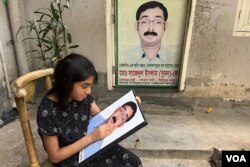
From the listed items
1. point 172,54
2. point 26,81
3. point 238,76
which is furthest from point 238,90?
point 26,81

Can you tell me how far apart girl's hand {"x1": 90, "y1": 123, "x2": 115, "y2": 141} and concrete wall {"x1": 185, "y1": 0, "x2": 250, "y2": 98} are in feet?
5.99

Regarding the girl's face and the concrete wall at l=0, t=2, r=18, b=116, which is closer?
the girl's face

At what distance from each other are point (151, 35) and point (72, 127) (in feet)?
5.65

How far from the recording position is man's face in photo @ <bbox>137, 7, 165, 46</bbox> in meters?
2.90

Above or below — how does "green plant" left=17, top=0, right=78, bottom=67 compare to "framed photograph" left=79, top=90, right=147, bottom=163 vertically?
above

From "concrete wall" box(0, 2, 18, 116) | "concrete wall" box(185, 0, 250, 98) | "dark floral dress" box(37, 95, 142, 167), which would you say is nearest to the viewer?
"dark floral dress" box(37, 95, 142, 167)

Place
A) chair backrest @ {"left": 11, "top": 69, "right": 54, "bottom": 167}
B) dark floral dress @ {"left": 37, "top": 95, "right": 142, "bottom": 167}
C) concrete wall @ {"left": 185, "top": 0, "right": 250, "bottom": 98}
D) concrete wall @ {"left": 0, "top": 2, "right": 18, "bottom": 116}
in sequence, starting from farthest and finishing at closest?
concrete wall @ {"left": 185, "top": 0, "right": 250, "bottom": 98} < concrete wall @ {"left": 0, "top": 2, "right": 18, "bottom": 116} < dark floral dress @ {"left": 37, "top": 95, "right": 142, "bottom": 167} < chair backrest @ {"left": 11, "top": 69, "right": 54, "bottom": 167}

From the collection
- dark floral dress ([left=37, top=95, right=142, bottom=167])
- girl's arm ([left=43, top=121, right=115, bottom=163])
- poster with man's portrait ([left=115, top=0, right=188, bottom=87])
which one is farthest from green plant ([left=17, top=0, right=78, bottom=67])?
girl's arm ([left=43, top=121, right=115, bottom=163])

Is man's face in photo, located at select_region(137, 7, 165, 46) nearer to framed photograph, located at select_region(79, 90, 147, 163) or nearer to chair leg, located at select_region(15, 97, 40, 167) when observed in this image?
framed photograph, located at select_region(79, 90, 147, 163)

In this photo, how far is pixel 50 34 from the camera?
300 cm

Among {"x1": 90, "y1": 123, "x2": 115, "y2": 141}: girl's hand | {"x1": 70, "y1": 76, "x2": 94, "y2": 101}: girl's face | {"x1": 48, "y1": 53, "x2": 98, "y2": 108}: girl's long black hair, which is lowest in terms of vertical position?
{"x1": 90, "y1": 123, "x2": 115, "y2": 141}: girl's hand

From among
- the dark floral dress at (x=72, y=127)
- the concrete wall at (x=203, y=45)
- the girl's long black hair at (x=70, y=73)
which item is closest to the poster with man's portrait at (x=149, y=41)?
the concrete wall at (x=203, y=45)

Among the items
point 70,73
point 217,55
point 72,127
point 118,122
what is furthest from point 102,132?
point 217,55

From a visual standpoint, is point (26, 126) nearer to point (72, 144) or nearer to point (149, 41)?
point (72, 144)
